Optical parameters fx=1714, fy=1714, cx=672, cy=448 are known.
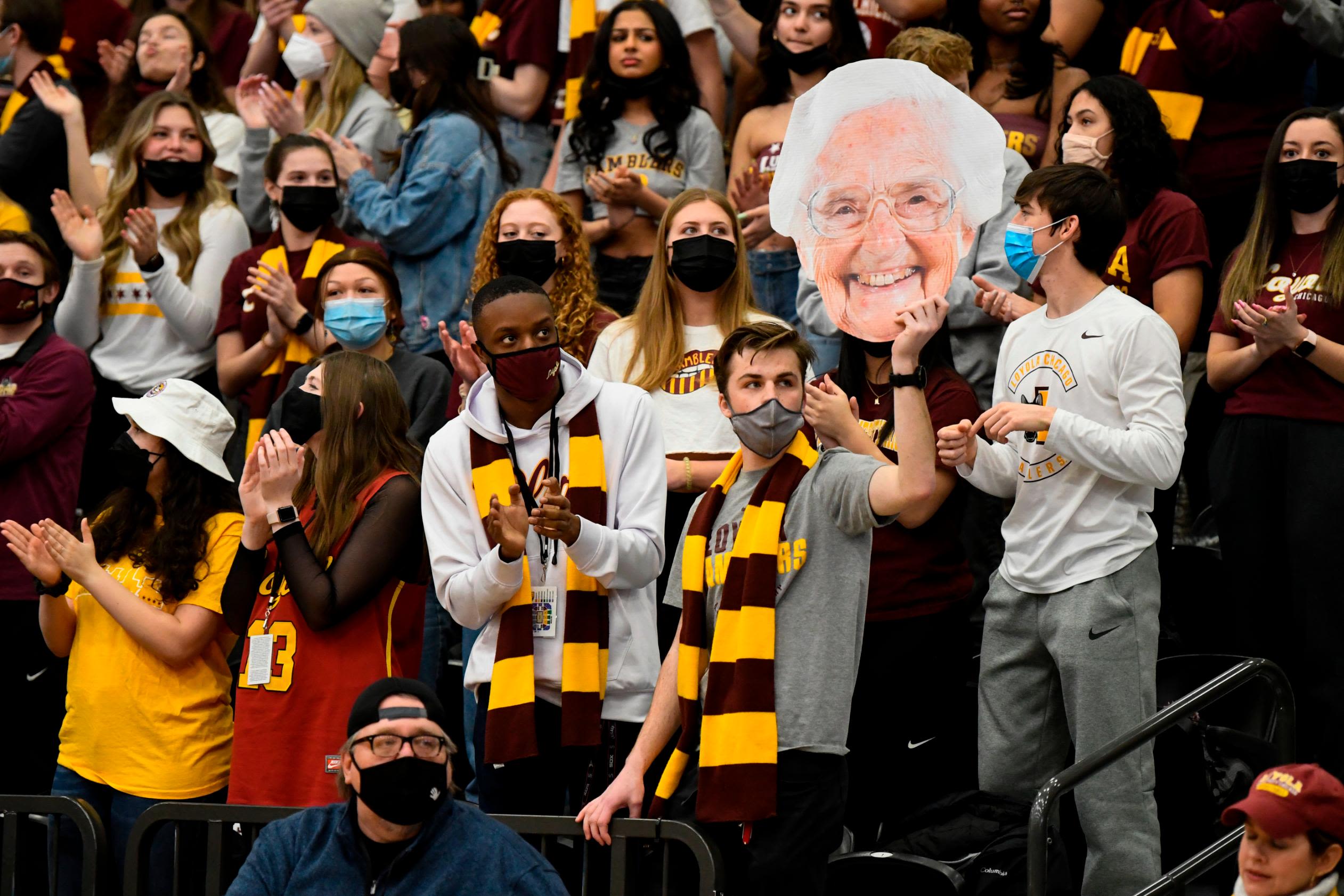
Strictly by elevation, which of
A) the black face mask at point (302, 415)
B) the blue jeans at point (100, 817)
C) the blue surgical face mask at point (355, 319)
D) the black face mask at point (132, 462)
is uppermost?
the blue surgical face mask at point (355, 319)

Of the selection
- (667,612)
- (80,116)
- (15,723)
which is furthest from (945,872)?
(80,116)

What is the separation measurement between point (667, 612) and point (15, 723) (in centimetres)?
255

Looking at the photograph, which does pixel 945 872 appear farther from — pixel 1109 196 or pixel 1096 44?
pixel 1096 44

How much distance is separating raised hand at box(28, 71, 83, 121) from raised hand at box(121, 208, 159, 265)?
4.02ft

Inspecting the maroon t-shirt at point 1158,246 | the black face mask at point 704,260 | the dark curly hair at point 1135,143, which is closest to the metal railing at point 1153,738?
the maroon t-shirt at point 1158,246

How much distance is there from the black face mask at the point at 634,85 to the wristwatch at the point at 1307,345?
9.80 ft

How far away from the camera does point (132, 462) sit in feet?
18.5

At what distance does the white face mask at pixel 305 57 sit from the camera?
812cm

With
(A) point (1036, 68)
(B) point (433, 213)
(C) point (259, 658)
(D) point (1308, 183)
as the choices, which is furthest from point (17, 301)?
(D) point (1308, 183)

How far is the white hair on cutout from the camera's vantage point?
510 centimetres

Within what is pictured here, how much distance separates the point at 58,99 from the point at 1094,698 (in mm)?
5715

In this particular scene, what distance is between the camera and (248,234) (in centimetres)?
773

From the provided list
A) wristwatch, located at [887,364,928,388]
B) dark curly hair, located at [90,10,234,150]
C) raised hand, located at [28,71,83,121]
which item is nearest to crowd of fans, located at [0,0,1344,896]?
wristwatch, located at [887,364,928,388]

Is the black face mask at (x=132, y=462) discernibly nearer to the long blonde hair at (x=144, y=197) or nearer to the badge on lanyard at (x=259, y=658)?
the badge on lanyard at (x=259, y=658)
